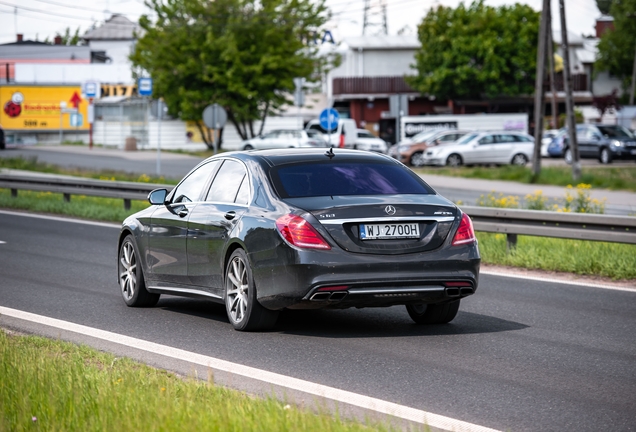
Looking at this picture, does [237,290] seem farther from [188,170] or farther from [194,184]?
[188,170]

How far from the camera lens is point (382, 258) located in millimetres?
8375

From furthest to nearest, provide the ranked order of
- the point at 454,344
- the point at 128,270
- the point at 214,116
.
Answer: the point at 214,116 < the point at 128,270 < the point at 454,344

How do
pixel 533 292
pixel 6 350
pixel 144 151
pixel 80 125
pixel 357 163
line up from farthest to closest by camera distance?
pixel 80 125 < pixel 144 151 < pixel 533 292 < pixel 357 163 < pixel 6 350

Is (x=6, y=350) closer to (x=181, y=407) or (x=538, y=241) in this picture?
(x=181, y=407)

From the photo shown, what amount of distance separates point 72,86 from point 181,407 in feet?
251

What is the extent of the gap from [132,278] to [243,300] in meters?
2.25

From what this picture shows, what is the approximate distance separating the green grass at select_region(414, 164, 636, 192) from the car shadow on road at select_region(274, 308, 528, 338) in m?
24.7

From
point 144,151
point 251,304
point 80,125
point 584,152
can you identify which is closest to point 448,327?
point 251,304

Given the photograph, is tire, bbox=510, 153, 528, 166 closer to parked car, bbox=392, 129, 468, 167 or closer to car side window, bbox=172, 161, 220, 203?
parked car, bbox=392, 129, 468, 167

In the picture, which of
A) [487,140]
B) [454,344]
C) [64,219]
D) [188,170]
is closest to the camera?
[454,344]

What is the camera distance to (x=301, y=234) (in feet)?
27.3

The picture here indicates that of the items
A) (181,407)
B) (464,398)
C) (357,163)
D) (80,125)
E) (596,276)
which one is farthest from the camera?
(80,125)

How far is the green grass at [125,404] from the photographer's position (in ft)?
15.9

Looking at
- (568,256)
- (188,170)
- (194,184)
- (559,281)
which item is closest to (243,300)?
(194,184)
